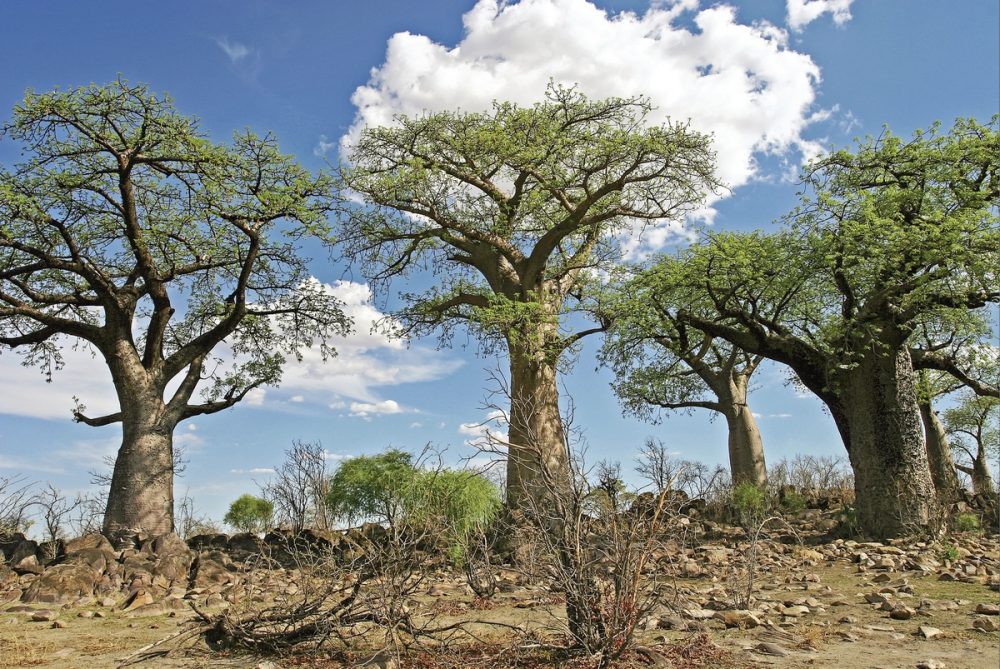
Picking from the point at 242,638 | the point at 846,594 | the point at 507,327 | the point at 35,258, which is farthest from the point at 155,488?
the point at 846,594

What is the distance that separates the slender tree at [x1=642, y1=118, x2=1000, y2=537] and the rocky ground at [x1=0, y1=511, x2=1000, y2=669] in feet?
5.24

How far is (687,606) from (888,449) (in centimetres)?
755

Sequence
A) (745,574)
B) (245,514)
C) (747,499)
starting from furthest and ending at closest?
(245,514), (747,499), (745,574)

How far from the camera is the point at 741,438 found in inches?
750

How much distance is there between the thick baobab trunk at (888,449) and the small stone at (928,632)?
696cm

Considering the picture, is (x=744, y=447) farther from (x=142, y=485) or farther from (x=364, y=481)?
(x=142, y=485)

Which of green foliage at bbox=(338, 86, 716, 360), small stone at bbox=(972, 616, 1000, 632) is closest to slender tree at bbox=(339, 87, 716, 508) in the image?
green foliage at bbox=(338, 86, 716, 360)

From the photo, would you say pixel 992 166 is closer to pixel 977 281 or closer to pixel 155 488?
pixel 977 281

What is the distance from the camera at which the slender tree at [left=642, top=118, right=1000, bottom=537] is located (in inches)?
462

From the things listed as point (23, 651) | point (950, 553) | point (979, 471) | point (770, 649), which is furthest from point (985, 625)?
point (979, 471)

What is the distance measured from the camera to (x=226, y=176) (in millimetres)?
13555

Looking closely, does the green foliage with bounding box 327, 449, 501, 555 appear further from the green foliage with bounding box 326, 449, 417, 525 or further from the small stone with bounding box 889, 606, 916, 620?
the small stone with bounding box 889, 606, 916, 620

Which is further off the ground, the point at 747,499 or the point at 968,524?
the point at 747,499

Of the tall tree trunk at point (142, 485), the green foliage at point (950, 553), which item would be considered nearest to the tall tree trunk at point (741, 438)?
the green foliage at point (950, 553)
